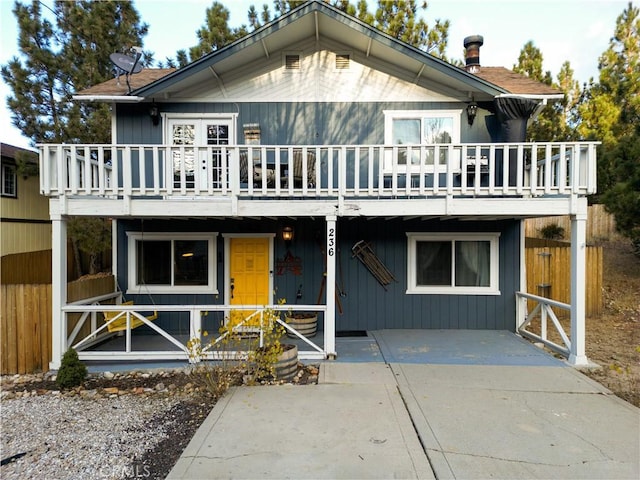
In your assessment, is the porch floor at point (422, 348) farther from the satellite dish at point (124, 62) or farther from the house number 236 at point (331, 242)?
the satellite dish at point (124, 62)

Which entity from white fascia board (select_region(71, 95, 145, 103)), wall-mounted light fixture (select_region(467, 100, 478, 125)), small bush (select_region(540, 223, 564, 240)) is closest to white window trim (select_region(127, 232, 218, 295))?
white fascia board (select_region(71, 95, 145, 103))

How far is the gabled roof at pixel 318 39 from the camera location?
7.07m

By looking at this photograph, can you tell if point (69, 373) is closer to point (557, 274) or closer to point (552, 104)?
point (557, 274)

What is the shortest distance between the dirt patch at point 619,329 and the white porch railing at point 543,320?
52 centimetres

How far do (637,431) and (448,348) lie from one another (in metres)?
3.03

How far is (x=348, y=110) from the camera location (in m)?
7.94

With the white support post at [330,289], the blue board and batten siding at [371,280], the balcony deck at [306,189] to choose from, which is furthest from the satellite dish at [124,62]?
the white support post at [330,289]

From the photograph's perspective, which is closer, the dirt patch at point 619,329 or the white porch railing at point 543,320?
the dirt patch at point 619,329

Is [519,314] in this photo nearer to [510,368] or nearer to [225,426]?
[510,368]

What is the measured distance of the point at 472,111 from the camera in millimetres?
7734

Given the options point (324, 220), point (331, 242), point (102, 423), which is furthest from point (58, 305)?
point (324, 220)

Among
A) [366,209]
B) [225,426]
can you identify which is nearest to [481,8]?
[366,209]

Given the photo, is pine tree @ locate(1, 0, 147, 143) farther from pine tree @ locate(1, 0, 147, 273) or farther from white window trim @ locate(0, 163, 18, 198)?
white window trim @ locate(0, 163, 18, 198)

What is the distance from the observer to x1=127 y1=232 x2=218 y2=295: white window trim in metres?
7.98
